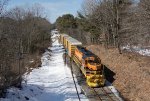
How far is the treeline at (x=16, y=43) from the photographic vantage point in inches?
877

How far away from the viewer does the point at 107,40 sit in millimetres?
53938

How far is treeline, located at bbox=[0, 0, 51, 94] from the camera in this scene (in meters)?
22.3

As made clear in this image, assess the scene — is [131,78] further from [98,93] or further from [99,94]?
[99,94]

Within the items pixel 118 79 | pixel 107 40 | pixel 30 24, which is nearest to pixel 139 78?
pixel 118 79

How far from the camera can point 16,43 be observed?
38531 millimetres

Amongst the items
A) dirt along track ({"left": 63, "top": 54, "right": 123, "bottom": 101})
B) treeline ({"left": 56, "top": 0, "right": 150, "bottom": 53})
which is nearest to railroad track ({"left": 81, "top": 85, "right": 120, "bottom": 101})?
dirt along track ({"left": 63, "top": 54, "right": 123, "bottom": 101})

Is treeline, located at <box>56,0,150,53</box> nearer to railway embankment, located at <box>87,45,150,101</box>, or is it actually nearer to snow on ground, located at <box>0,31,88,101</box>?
railway embankment, located at <box>87,45,150,101</box>

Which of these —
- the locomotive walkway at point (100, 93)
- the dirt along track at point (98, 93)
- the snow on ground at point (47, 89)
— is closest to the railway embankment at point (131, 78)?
the locomotive walkway at point (100, 93)

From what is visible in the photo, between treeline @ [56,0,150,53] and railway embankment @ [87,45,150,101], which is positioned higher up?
treeline @ [56,0,150,53]

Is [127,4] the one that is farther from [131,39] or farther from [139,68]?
[139,68]

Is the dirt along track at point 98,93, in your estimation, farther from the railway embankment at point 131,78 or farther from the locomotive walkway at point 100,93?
the railway embankment at point 131,78

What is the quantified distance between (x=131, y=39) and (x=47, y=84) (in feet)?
85.7

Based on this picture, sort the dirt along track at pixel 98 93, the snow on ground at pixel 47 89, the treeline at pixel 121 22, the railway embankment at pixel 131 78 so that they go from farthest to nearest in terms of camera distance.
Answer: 1. the treeline at pixel 121 22
2. the dirt along track at pixel 98 93
3. the railway embankment at pixel 131 78
4. the snow on ground at pixel 47 89

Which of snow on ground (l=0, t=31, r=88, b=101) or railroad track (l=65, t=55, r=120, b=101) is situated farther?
railroad track (l=65, t=55, r=120, b=101)
